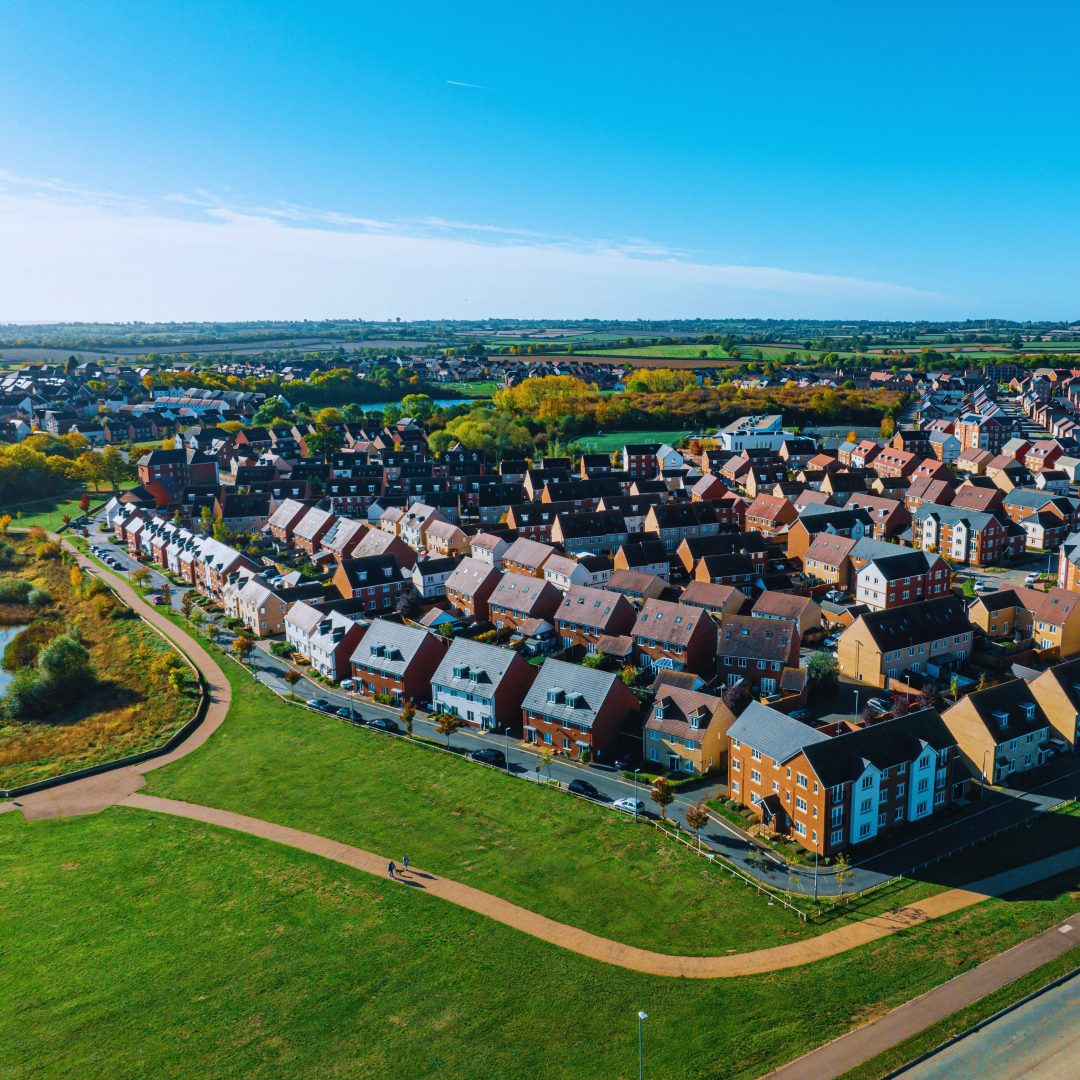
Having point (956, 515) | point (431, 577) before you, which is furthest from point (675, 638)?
point (956, 515)

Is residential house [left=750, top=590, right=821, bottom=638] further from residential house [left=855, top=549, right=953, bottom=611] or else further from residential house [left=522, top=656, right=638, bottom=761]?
residential house [left=522, top=656, right=638, bottom=761]

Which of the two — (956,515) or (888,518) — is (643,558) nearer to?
(888,518)

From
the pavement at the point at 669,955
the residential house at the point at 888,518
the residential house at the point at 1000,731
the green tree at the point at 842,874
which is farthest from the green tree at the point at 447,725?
the residential house at the point at 888,518

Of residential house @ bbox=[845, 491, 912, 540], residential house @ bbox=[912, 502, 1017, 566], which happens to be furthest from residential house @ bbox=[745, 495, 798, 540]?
residential house @ bbox=[912, 502, 1017, 566]

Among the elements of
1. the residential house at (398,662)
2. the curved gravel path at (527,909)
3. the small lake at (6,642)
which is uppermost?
the residential house at (398,662)

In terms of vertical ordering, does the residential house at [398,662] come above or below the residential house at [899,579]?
below

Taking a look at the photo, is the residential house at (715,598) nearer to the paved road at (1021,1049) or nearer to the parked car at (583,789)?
the parked car at (583,789)
